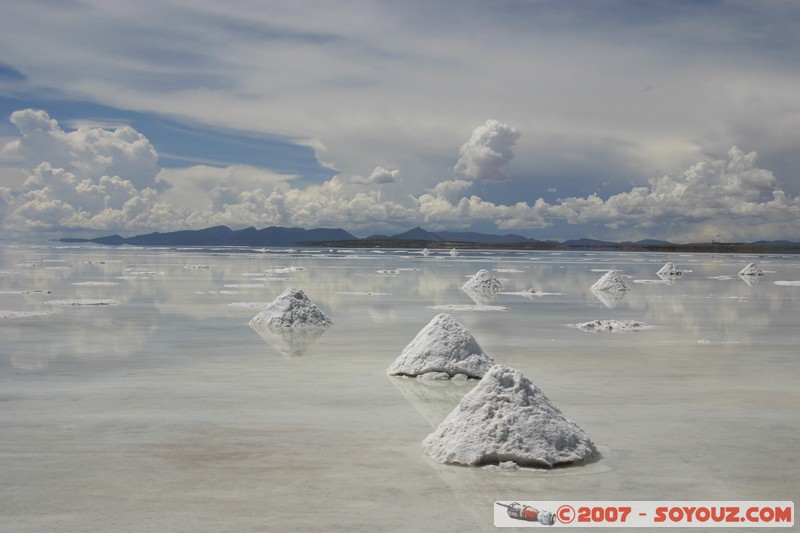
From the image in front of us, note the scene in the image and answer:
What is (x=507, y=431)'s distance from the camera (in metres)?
6.46

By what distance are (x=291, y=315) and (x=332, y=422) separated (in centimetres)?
867

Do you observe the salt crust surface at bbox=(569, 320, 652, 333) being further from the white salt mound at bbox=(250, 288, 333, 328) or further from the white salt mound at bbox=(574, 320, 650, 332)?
the white salt mound at bbox=(250, 288, 333, 328)

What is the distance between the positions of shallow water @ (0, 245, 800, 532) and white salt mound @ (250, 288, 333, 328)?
1.44 ft

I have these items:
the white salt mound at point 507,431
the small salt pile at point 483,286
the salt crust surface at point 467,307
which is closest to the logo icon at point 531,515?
the white salt mound at point 507,431

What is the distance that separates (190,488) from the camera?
570 cm

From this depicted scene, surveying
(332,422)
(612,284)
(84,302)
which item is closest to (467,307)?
(612,284)

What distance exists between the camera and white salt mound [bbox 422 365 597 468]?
249 inches

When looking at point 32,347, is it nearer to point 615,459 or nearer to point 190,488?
point 190,488

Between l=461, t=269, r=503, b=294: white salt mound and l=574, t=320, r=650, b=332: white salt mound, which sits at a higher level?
l=461, t=269, r=503, b=294: white salt mound

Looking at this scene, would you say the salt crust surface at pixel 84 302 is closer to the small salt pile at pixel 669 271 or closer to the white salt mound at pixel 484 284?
the white salt mound at pixel 484 284

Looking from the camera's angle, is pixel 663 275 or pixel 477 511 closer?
pixel 477 511

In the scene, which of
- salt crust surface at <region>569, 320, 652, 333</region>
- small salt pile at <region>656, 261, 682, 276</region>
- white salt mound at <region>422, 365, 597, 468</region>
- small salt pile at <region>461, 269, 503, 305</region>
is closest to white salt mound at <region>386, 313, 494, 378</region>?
white salt mound at <region>422, 365, 597, 468</region>

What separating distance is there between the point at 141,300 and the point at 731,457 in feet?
64.8

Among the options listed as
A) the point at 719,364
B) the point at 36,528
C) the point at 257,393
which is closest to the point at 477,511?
the point at 36,528
